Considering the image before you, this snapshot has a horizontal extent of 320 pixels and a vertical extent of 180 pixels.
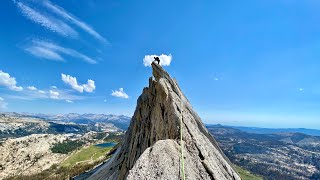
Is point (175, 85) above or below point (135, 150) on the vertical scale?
above

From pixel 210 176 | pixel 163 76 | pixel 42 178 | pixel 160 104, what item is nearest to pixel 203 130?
pixel 160 104

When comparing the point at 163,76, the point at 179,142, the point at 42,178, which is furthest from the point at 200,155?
the point at 42,178

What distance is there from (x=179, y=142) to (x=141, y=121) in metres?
17.4

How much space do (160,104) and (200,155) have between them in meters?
10.2

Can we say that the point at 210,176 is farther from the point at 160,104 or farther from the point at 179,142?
the point at 160,104

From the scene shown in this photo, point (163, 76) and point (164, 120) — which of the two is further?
point (163, 76)

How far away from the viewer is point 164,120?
83.7ft

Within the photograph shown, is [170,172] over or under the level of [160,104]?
under

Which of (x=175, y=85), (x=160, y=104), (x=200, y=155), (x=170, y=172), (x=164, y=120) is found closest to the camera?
(x=170, y=172)

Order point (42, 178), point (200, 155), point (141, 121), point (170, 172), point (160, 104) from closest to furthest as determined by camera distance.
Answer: point (170, 172) < point (200, 155) < point (160, 104) < point (141, 121) < point (42, 178)

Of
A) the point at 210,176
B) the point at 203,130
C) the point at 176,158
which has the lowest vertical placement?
the point at 210,176

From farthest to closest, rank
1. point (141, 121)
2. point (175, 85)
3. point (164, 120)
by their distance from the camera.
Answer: point (141, 121), point (175, 85), point (164, 120)

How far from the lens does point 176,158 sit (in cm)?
1719

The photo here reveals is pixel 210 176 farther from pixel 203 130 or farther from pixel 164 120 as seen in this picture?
pixel 203 130
